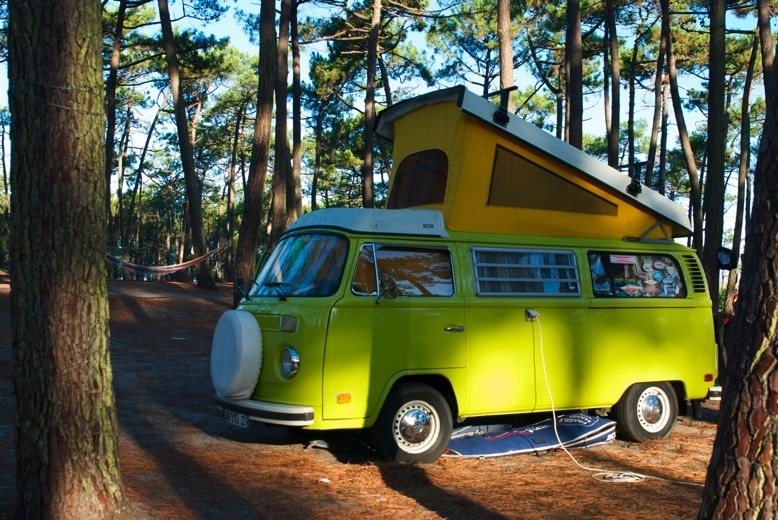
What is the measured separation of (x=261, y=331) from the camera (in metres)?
7.76

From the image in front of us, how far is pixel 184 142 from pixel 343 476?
18344 mm

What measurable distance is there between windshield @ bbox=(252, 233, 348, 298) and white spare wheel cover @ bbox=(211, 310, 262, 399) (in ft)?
1.52

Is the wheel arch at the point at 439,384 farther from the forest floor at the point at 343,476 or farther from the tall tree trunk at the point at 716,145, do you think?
the tall tree trunk at the point at 716,145

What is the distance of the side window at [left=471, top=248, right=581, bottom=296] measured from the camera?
8.44m

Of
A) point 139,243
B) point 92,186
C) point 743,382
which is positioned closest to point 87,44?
point 92,186

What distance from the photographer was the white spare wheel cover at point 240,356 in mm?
7578

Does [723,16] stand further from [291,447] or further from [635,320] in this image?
[291,447]

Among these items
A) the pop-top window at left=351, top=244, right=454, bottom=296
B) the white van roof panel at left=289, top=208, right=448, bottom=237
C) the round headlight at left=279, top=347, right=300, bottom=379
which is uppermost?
the white van roof panel at left=289, top=208, right=448, bottom=237

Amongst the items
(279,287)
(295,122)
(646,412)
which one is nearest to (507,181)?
(279,287)

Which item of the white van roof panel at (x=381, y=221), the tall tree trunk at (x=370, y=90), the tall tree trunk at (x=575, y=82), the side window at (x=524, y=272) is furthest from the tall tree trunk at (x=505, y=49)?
the tall tree trunk at (x=370, y=90)

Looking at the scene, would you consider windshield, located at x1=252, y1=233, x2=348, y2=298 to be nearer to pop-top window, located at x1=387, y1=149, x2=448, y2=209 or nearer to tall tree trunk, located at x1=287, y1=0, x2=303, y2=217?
pop-top window, located at x1=387, y1=149, x2=448, y2=209

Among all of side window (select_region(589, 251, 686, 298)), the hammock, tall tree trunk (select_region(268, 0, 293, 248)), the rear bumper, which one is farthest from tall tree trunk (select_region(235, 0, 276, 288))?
the rear bumper

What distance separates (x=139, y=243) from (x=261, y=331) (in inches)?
2611

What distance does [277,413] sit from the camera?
7.28 meters
